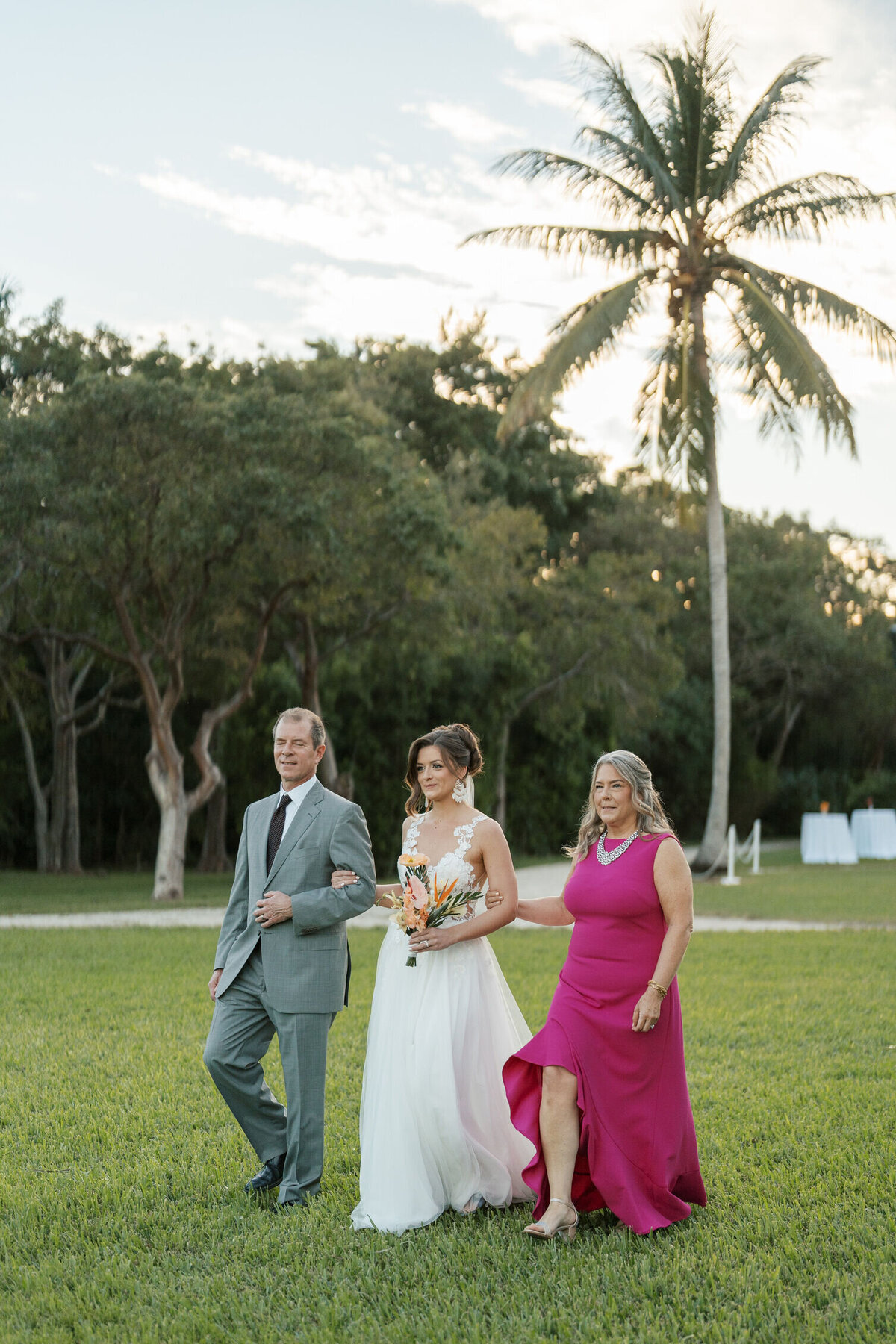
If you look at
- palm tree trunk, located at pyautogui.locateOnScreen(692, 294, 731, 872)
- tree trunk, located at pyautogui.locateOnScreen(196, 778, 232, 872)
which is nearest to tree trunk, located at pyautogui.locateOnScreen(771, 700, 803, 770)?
palm tree trunk, located at pyautogui.locateOnScreen(692, 294, 731, 872)

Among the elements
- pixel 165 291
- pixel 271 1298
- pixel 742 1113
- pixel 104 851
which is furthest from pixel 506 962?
pixel 104 851

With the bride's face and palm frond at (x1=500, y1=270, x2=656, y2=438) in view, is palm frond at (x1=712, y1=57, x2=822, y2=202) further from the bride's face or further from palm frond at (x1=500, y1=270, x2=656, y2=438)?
the bride's face

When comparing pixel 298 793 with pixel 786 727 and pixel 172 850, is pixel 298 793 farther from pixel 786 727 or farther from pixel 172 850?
pixel 786 727

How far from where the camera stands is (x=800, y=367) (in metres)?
21.0

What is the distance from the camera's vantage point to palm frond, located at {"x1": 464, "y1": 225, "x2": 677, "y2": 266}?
74.7 feet

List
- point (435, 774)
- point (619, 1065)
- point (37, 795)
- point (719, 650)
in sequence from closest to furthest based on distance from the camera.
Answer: point (619, 1065) < point (435, 774) < point (719, 650) < point (37, 795)

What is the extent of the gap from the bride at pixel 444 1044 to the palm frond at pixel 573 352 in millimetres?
16964

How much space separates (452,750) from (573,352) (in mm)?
17202

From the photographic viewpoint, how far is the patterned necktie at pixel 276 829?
5.27 m

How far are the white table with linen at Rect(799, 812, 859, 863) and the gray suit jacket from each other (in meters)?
25.6

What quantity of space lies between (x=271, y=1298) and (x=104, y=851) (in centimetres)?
2948

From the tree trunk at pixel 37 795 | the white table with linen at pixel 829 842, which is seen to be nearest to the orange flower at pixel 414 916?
the tree trunk at pixel 37 795

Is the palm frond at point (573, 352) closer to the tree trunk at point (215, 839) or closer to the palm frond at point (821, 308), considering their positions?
the palm frond at point (821, 308)

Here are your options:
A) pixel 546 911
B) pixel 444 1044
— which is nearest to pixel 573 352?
pixel 546 911
